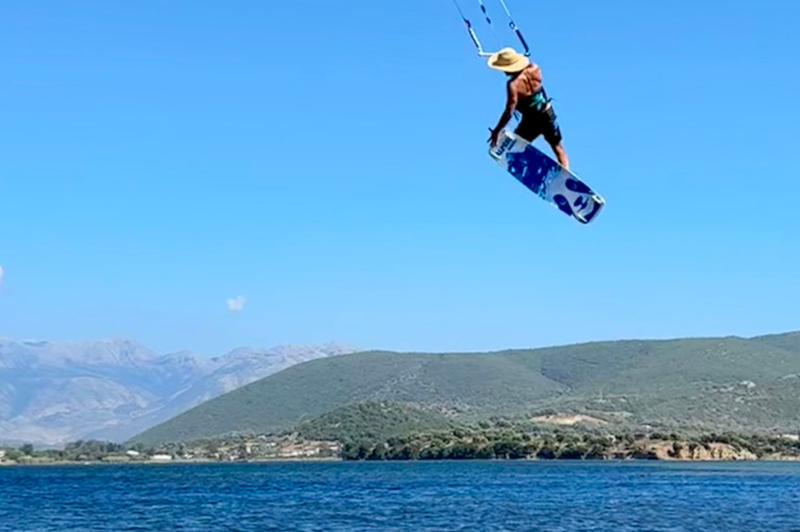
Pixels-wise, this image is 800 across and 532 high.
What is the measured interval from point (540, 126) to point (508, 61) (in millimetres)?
1159

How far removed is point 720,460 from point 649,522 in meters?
138

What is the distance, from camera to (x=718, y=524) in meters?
62.4

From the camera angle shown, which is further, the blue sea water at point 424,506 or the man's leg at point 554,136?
the blue sea water at point 424,506

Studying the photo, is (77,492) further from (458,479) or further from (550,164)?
(550,164)

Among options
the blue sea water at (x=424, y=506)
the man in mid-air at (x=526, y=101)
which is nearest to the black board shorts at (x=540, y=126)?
the man in mid-air at (x=526, y=101)

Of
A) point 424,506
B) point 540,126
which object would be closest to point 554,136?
point 540,126

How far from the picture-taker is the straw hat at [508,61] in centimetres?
1509

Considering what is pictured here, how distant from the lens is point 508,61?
1509 centimetres

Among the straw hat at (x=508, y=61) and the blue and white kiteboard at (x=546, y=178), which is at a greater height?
the straw hat at (x=508, y=61)

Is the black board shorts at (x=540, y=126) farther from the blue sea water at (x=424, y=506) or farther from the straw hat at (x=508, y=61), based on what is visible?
the blue sea water at (x=424, y=506)

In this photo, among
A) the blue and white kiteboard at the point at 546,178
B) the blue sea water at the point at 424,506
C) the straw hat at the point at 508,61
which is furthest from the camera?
the blue sea water at the point at 424,506

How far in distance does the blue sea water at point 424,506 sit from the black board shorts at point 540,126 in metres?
44.1

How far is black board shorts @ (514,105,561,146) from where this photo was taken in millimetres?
15688

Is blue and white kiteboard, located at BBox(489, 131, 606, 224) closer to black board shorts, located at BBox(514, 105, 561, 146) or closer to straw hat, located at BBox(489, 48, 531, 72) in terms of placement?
black board shorts, located at BBox(514, 105, 561, 146)
